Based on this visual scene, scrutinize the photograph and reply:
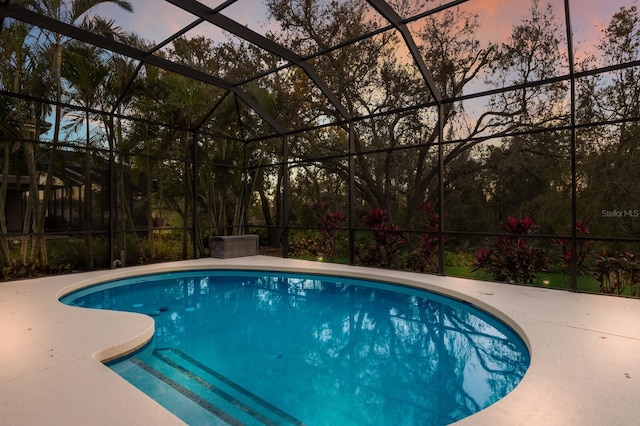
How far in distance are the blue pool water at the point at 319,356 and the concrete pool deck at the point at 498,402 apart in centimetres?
28

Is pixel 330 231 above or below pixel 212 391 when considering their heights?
above

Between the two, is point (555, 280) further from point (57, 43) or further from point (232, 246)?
point (57, 43)

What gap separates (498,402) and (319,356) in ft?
6.09

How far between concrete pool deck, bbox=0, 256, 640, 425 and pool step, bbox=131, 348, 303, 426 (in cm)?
40

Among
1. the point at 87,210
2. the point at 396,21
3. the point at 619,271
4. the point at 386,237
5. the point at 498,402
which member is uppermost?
the point at 396,21

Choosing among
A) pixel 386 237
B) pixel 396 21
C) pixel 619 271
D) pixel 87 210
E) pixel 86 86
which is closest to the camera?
pixel 396 21

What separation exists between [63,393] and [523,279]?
6568 mm

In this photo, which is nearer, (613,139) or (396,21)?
(396,21)

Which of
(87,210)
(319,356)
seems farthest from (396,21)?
(87,210)

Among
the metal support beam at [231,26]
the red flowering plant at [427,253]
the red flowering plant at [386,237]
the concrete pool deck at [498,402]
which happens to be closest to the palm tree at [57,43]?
the concrete pool deck at [498,402]

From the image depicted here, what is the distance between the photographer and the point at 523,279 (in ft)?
20.9

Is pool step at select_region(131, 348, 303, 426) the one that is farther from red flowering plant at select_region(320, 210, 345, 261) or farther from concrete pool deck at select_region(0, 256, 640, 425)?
red flowering plant at select_region(320, 210, 345, 261)

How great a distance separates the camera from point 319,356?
378 centimetres

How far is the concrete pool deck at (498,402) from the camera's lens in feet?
7.16
